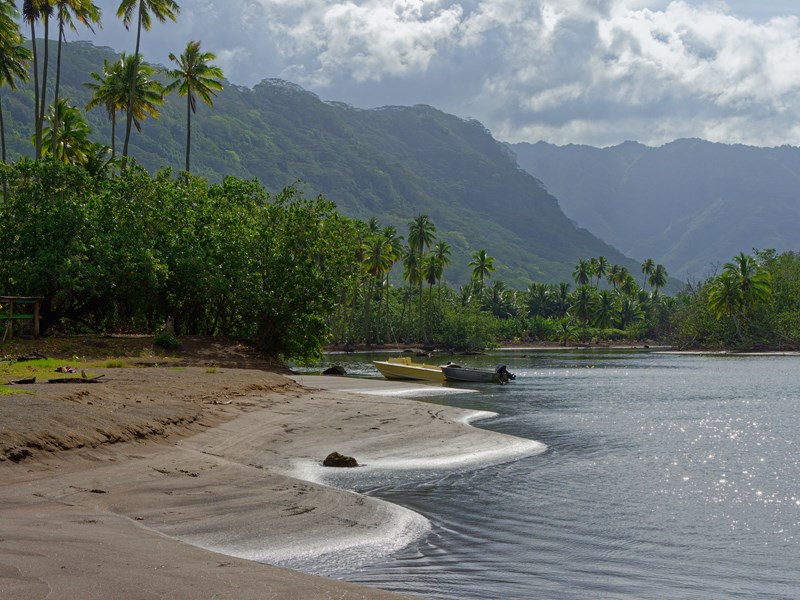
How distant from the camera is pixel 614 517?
1429 cm

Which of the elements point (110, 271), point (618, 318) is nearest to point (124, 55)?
point (110, 271)

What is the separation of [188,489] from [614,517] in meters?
7.58

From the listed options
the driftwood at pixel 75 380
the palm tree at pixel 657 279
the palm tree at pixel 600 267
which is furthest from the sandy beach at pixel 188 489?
the palm tree at pixel 657 279

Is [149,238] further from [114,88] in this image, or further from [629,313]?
[629,313]

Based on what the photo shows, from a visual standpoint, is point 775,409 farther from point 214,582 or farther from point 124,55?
point 124,55

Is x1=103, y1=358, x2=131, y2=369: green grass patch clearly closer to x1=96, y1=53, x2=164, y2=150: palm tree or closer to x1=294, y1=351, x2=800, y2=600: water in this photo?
x1=294, y1=351, x2=800, y2=600: water

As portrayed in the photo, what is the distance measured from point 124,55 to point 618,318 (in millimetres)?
132029

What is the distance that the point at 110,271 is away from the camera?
131ft

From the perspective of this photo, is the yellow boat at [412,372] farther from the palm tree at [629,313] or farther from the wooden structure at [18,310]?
the palm tree at [629,313]

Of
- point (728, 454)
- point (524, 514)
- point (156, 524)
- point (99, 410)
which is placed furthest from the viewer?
point (728, 454)

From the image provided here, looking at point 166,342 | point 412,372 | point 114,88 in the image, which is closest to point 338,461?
point 166,342

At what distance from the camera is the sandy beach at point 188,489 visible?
8328 millimetres

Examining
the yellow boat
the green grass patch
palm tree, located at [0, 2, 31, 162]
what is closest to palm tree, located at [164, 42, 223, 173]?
palm tree, located at [0, 2, 31, 162]

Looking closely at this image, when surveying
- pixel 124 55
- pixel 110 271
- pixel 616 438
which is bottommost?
pixel 616 438
